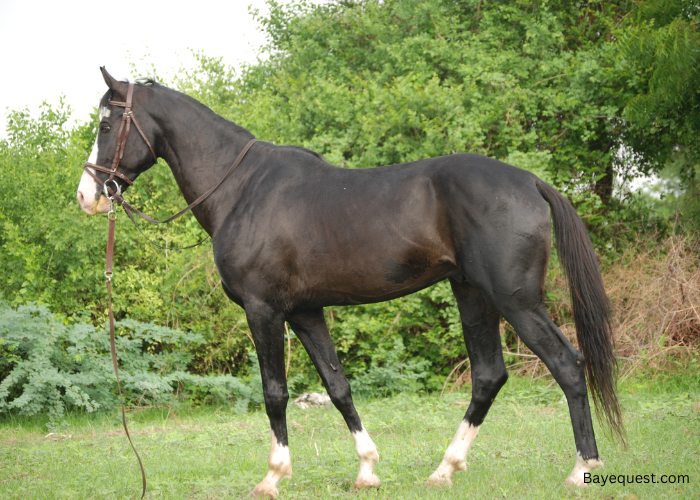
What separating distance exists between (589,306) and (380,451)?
6.35 feet

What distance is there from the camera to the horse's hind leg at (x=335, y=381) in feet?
11.4

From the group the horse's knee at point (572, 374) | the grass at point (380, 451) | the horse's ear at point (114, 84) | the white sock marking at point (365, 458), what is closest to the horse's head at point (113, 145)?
the horse's ear at point (114, 84)

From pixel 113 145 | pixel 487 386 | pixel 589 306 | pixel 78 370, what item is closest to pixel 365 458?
pixel 487 386

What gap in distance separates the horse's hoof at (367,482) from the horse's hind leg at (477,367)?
342 mm

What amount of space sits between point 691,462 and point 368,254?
2.33 meters

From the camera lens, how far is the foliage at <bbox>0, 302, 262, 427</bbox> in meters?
6.36

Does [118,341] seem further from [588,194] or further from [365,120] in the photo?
[588,194]

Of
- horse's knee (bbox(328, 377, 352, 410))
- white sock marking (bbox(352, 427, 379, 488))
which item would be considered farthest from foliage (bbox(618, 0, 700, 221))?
white sock marking (bbox(352, 427, 379, 488))

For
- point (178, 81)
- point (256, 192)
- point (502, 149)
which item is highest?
point (178, 81)

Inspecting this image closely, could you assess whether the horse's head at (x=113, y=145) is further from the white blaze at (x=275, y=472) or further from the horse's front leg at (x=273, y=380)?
the white blaze at (x=275, y=472)

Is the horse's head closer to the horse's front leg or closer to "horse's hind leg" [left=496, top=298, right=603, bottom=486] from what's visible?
the horse's front leg

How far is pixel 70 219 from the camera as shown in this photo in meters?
8.26

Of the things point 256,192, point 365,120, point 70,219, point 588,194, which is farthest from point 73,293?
point 588,194

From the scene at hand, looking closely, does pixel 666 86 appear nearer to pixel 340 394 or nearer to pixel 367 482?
pixel 340 394
